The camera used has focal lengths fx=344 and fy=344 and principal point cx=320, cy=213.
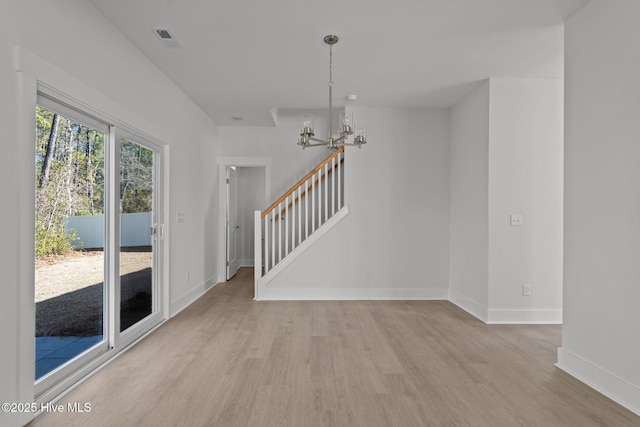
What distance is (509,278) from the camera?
392 cm

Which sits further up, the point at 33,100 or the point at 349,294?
the point at 33,100

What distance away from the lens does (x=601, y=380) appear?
2338mm

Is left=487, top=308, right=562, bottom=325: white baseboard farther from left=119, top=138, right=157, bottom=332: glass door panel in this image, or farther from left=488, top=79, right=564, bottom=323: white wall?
left=119, top=138, right=157, bottom=332: glass door panel

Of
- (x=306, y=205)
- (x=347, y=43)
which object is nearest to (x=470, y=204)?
(x=306, y=205)

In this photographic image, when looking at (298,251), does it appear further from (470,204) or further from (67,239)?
(67,239)

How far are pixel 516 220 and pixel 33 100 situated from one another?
173 inches

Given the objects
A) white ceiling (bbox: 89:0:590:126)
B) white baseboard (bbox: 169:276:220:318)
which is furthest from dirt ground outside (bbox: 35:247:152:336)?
white ceiling (bbox: 89:0:590:126)

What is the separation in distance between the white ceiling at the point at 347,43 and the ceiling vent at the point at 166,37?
0.04 m

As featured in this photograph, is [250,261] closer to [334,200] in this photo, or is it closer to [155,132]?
[334,200]

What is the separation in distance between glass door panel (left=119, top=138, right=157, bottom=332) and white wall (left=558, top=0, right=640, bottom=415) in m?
3.74

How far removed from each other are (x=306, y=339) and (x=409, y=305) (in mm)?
1909

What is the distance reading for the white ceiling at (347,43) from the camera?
2.58 m

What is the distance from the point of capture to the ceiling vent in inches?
113

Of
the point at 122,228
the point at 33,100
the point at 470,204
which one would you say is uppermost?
the point at 33,100
